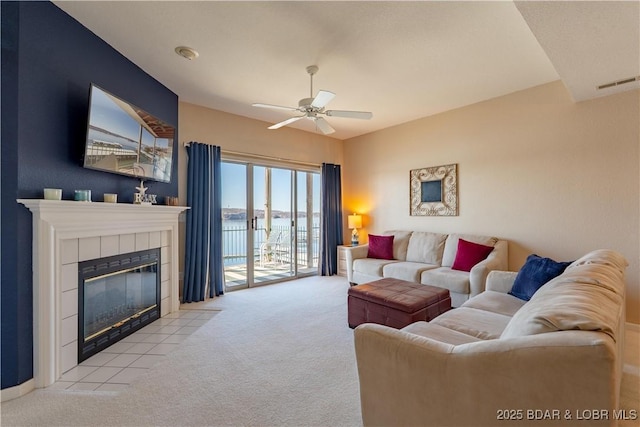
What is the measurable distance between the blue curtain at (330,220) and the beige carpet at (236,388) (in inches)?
101

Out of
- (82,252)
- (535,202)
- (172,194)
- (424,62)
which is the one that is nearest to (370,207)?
(535,202)

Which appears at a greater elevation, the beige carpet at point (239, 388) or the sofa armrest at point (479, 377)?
the sofa armrest at point (479, 377)

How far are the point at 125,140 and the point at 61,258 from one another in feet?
3.96

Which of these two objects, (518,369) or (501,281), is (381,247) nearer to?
(501,281)

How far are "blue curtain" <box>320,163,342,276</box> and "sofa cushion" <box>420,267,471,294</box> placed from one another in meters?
2.25

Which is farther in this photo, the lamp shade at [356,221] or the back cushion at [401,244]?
the lamp shade at [356,221]

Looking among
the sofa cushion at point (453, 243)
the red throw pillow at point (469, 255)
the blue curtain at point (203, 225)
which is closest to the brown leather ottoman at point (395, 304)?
the red throw pillow at point (469, 255)

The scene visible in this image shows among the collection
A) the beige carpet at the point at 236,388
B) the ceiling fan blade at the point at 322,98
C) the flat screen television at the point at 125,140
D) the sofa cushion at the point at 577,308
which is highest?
the ceiling fan blade at the point at 322,98

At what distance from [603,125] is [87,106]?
5.22 m

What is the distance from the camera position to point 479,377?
1.06 meters

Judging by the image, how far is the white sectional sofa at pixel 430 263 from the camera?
3412 mm

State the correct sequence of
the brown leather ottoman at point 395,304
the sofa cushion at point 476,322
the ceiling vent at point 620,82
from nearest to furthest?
the sofa cushion at point 476,322 < the brown leather ottoman at point 395,304 < the ceiling vent at point 620,82

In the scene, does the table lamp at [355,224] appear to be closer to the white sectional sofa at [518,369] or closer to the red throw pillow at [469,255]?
the red throw pillow at [469,255]

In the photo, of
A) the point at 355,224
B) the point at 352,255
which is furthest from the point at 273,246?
the point at 355,224
